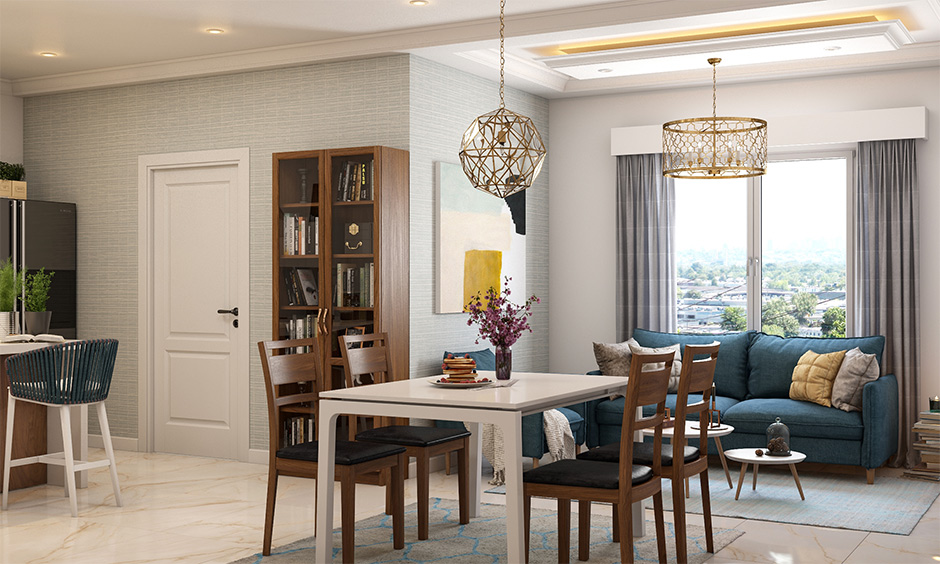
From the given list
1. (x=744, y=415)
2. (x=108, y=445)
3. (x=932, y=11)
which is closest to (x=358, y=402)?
(x=108, y=445)

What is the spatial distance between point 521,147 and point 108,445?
2815 mm

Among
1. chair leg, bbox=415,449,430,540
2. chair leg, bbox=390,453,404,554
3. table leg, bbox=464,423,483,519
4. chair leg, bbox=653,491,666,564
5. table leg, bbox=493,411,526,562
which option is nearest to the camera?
table leg, bbox=493,411,526,562

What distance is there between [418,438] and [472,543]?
534mm

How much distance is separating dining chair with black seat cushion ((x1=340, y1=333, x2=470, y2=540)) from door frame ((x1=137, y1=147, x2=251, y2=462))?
5.88 ft

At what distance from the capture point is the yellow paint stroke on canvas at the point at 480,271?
255 inches

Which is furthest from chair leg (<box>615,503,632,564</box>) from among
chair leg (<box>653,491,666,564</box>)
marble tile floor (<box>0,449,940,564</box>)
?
marble tile floor (<box>0,449,940,564</box>)

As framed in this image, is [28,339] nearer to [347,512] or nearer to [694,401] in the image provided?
[347,512]

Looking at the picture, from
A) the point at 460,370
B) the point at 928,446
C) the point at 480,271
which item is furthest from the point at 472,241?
the point at 928,446

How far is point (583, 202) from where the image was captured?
747cm

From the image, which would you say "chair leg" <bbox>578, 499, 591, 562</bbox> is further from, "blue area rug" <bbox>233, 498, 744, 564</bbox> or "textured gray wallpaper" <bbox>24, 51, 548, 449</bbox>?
"textured gray wallpaper" <bbox>24, 51, 548, 449</bbox>

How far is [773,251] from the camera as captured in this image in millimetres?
6980

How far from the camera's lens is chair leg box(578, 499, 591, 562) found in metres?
4.01

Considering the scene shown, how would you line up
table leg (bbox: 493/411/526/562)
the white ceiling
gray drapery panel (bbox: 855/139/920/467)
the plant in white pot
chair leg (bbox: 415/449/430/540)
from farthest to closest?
gray drapery panel (bbox: 855/139/920/467)
the plant in white pot
the white ceiling
chair leg (bbox: 415/449/430/540)
table leg (bbox: 493/411/526/562)

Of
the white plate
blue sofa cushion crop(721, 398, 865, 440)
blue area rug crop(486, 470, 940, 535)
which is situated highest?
the white plate
